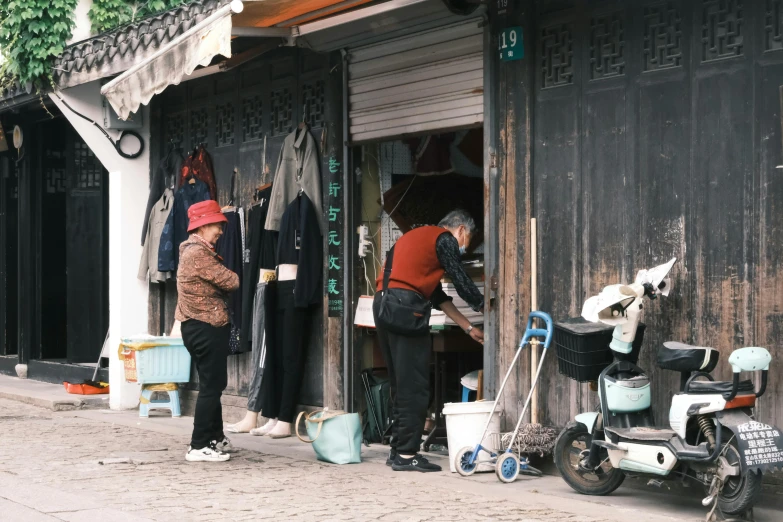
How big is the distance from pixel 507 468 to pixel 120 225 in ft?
22.6

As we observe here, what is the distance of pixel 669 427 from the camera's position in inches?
300

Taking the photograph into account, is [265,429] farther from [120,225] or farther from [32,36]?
[32,36]

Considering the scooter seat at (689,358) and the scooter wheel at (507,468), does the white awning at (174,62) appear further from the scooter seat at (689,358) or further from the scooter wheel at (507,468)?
the scooter seat at (689,358)

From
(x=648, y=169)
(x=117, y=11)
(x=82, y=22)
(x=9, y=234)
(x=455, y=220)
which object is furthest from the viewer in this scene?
(x=9, y=234)

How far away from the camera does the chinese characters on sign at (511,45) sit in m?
8.82

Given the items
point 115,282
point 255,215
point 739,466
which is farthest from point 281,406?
point 739,466

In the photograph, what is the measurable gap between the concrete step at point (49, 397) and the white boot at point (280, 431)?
3.54 meters

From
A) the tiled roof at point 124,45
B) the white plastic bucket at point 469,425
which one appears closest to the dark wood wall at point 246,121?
the tiled roof at point 124,45

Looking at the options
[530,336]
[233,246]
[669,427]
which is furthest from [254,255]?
[669,427]

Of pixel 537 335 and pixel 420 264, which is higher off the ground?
pixel 420 264

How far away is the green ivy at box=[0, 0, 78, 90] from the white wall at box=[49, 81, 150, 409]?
0.44m

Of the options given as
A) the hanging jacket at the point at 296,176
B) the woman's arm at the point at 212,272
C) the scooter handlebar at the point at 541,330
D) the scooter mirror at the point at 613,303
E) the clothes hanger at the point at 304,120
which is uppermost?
the clothes hanger at the point at 304,120

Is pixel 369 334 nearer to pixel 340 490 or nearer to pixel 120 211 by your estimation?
pixel 340 490

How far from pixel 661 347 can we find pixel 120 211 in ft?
26.3
